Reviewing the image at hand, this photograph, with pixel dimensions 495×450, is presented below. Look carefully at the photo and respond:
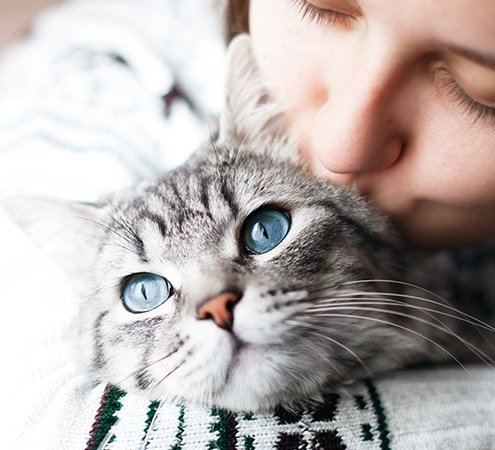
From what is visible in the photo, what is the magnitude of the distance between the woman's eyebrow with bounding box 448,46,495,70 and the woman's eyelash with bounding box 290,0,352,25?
0.65 ft

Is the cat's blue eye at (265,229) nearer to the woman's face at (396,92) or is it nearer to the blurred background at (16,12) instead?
the woman's face at (396,92)

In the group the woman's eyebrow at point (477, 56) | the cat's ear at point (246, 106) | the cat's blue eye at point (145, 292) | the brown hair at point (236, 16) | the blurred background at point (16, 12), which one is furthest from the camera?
the blurred background at point (16, 12)

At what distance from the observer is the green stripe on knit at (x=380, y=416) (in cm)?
66

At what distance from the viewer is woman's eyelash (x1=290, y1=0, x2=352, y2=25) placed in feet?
2.40

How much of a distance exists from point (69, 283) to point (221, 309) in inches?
21.5

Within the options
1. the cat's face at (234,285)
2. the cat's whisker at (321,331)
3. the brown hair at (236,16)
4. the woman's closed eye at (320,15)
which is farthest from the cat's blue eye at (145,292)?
the brown hair at (236,16)

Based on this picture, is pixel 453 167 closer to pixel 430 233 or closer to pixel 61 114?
pixel 430 233

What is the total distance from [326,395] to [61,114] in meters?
1.16

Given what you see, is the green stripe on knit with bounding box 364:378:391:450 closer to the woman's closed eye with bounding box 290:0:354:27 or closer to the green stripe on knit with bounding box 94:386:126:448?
the green stripe on knit with bounding box 94:386:126:448

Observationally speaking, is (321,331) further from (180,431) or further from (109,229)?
(109,229)

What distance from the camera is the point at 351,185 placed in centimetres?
89

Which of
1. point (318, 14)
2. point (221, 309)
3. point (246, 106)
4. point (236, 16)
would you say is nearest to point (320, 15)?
point (318, 14)

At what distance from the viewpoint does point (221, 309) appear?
0.67 metres

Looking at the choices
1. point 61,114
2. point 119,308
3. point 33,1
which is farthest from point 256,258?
point 33,1
